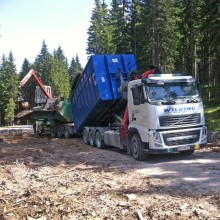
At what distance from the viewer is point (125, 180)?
930cm

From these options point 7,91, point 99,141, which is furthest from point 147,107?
point 7,91

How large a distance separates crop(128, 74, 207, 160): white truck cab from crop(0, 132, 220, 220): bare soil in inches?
24.0

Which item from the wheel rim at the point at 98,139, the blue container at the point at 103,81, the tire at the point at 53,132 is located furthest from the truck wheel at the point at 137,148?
the tire at the point at 53,132

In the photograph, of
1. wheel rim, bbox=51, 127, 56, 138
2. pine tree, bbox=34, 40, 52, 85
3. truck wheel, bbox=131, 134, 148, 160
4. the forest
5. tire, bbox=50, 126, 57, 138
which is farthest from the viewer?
pine tree, bbox=34, 40, 52, 85

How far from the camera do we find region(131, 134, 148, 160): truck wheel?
12.1 m

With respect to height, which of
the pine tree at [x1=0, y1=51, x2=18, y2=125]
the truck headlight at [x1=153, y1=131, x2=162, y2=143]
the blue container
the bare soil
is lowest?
the bare soil

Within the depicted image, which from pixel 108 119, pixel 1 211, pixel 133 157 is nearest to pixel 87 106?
pixel 108 119

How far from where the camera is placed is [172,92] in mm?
11906

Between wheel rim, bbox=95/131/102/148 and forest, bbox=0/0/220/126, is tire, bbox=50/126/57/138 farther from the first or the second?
forest, bbox=0/0/220/126

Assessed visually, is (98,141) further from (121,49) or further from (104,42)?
(104,42)

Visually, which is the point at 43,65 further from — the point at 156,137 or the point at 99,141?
the point at 156,137

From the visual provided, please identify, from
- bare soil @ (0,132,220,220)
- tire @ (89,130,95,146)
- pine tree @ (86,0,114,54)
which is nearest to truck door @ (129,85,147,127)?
bare soil @ (0,132,220,220)

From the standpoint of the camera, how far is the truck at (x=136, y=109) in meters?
11.5

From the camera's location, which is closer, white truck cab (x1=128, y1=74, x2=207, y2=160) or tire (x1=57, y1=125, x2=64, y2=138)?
white truck cab (x1=128, y1=74, x2=207, y2=160)
